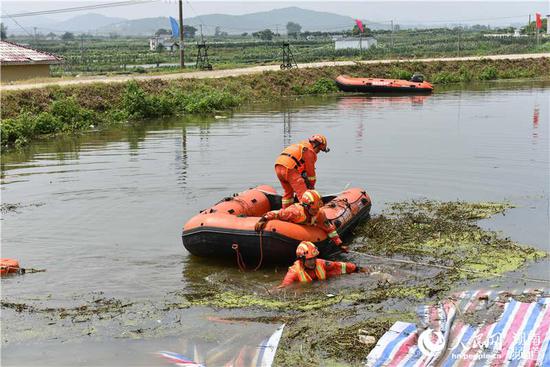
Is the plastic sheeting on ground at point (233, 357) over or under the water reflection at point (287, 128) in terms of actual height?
under

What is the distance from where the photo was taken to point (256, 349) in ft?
27.0

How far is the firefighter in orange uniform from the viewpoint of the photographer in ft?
38.7

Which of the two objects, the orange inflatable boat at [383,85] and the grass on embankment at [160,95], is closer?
the grass on embankment at [160,95]

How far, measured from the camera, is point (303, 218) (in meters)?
10.9

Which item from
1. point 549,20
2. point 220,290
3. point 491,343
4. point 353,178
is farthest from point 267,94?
point 549,20

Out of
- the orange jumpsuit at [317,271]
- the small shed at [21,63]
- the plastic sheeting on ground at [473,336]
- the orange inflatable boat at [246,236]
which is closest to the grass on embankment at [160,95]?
the small shed at [21,63]

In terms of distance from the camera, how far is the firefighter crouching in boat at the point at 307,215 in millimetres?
10802

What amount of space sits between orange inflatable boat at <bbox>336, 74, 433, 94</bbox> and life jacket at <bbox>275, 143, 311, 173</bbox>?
26398mm

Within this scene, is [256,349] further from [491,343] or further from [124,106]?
[124,106]

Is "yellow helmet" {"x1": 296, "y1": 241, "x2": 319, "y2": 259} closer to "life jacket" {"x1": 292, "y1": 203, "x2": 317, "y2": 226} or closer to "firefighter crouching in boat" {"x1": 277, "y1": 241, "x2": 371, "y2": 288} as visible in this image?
"firefighter crouching in boat" {"x1": 277, "y1": 241, "x2": 371, "y2": 288}

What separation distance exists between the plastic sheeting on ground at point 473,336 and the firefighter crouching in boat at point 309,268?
69.5 inches

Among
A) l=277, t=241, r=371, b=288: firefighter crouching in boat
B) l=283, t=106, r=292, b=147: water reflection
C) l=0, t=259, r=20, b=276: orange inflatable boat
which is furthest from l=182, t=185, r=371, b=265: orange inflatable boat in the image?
l=283, t=106, r=292, b=147: water reflection

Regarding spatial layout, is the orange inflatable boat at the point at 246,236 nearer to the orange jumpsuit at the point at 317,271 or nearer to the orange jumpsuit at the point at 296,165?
the orange jumpsuit at the point at 317,271

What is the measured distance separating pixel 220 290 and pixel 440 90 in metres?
31.5
